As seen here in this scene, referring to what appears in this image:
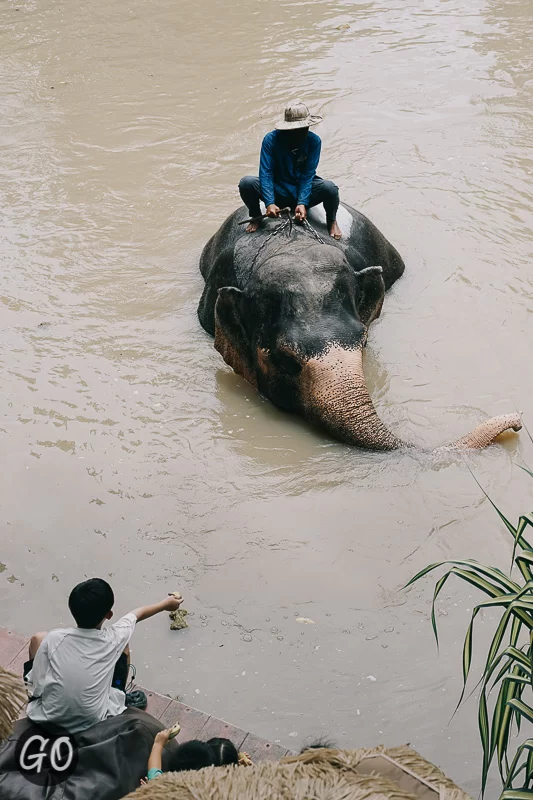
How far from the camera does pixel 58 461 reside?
5352 mm

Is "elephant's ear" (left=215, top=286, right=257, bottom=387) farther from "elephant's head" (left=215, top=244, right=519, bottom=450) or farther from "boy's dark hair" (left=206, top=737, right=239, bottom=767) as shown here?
Answer: "boy's dark hair" (left=206, top=737, right=239, bottom=767)

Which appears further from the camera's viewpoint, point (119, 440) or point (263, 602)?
point (119, 440)

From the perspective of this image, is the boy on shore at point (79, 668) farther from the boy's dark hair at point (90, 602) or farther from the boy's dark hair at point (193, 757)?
the boy's dark hair at point (193, 757)

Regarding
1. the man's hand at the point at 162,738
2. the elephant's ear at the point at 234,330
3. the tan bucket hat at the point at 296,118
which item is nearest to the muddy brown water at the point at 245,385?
the elephant's ear at the point at 234,330

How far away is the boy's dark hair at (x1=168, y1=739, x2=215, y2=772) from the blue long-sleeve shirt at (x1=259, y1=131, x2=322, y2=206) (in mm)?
4183

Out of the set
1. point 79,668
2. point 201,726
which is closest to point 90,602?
point 79,668

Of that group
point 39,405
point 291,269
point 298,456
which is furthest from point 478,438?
point 39,405

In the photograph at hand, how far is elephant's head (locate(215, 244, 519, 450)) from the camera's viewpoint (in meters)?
5.19

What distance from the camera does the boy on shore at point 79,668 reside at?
3.08 m

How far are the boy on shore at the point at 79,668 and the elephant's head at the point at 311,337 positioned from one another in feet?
7.65

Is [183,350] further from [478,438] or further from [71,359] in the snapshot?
[478,438]

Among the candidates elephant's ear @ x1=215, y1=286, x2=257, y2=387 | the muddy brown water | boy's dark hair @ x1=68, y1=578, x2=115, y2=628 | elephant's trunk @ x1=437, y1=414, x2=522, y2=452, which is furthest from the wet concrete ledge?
elephant's ear @ x1=215, y1=286, x2=257, y2=387

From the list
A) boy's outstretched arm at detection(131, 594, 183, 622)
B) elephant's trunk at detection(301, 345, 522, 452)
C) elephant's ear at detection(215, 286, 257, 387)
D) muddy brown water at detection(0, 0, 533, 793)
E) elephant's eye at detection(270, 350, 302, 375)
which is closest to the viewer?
boy's outstretched arm at detection(131, 594, 183, 622)

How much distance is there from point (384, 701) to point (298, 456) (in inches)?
72.0
